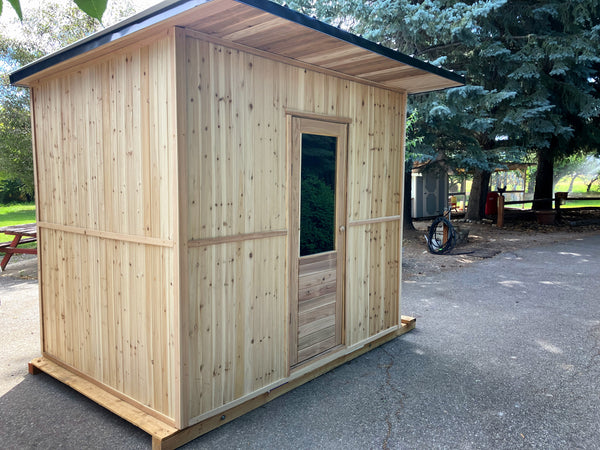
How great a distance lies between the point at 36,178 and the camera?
4.24 metres

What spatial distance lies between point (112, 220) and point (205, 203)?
85 centimetres

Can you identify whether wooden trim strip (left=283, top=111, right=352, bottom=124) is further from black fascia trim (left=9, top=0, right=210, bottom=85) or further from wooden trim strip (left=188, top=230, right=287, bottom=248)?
black fascia trim (left=9, top=0, right=210, bottom=85)

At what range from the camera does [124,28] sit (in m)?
2.81

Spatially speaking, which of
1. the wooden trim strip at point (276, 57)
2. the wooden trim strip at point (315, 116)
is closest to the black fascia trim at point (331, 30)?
the wooden trim strip at point (276, 57)

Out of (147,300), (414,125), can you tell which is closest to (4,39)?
(414,125)

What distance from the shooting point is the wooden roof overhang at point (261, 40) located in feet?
8.37

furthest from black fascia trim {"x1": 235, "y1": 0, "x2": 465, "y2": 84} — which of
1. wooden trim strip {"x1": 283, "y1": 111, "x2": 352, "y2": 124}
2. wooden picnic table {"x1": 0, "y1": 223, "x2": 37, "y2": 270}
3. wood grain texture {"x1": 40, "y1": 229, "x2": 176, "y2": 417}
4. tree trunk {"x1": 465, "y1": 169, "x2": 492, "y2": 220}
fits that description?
tree trunk {"x1": 465, "y1": 169, "x2": 492, "y2": 220}

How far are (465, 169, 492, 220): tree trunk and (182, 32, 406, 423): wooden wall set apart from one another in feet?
40.7

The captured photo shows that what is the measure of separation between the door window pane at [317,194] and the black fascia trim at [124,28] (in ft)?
4.86

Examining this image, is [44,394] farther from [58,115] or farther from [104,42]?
[104,42]

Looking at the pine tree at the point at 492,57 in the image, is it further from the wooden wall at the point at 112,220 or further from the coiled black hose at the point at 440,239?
the wooden wall at the point at 112,220

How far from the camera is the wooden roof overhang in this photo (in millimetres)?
2551

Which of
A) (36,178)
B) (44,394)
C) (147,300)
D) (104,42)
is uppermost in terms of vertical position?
(104,42)

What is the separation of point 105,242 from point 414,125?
7.68 m
